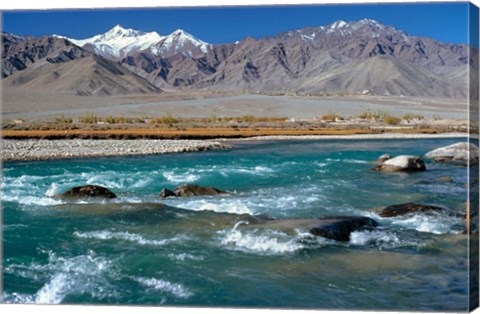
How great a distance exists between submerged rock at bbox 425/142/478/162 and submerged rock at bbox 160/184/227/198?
2616mm

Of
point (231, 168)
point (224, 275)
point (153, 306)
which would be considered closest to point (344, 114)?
point (231, 168)

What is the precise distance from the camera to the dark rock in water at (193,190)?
7.32 metres

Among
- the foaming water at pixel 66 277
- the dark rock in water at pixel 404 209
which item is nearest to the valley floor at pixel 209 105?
the dark rock in water at pixel 404 209

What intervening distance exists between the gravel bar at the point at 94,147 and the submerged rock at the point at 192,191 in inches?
57.6

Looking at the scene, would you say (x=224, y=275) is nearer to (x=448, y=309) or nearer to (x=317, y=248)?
(x=317, y=248)

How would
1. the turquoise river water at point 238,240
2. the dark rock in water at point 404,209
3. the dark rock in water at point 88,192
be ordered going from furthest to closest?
the dark rock in water at point 88,192 < the dark rock in water at point 404,209 < the turquoise river water at point 238,240

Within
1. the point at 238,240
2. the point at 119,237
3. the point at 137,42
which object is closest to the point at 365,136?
the point at 238,240

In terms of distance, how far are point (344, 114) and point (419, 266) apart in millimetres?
2954

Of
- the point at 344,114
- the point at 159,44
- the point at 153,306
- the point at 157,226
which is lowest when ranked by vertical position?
the point at 153,306

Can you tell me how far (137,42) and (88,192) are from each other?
6.39 ft

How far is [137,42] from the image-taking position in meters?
6.50

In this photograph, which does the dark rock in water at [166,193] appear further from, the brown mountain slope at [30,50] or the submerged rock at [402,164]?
the submerged rock at [402,164]

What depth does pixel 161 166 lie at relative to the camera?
29.1 ft

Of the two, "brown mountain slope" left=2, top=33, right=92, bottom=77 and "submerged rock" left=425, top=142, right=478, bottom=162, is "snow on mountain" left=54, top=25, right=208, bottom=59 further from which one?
"submerged rock" left=425, top=142, right=478, bottom=162
